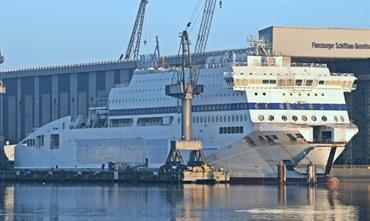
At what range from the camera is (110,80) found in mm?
121438

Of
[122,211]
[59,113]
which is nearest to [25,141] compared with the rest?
[59,113]

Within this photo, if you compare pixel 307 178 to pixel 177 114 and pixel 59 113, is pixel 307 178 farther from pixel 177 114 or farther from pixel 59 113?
pixel 59 113

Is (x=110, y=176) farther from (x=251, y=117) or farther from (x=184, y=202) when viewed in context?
(x=184, y=202)

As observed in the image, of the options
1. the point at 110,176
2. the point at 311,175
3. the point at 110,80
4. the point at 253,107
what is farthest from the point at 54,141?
the point at 311,175

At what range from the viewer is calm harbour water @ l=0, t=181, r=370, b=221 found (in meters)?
57.3

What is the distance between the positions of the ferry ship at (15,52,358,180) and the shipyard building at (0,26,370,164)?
8.18 meters

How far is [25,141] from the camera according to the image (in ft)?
370

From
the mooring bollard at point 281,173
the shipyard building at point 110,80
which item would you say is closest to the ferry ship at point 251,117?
the mooring bollard at point 281,173

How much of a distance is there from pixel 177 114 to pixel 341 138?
13.6 m

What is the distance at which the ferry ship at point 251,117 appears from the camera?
294 ft

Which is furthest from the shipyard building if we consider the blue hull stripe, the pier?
the pier

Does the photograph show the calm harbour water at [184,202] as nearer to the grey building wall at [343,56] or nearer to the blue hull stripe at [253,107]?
the blue hull stripe at [253,107]

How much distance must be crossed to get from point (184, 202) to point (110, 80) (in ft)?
183

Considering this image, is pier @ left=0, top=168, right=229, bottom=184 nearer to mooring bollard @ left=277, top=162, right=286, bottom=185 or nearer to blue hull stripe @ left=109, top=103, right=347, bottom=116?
mooring bollard @ left=277, top=162, right=286, bottom=185
